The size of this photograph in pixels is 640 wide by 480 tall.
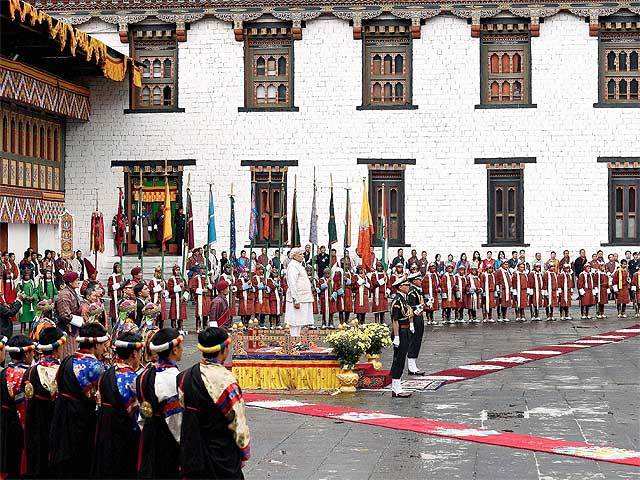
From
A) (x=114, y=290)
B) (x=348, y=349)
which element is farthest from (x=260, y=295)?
(x=348, y=349)

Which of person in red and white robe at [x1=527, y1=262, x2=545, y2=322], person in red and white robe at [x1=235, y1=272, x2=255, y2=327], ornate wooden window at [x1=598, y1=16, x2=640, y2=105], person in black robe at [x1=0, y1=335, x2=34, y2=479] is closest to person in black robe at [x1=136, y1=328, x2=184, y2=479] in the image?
person in black robe at [x1=0, y1=335, x2=34, y2=479]

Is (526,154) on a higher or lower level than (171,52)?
lower

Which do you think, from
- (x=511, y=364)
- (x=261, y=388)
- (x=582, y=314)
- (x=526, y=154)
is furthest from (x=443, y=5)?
(x=261, y=388)

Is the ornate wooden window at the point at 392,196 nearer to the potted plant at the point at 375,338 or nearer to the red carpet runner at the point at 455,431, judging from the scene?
the potted plant at the point at 375,338

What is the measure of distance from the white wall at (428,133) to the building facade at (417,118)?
4 centimetres

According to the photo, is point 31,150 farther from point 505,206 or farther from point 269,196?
point 505,206

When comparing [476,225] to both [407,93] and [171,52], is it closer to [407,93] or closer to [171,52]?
[407,93]

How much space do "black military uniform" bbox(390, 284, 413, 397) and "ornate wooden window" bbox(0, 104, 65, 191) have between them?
56.2 feet

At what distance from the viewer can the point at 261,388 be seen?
17.9 metres

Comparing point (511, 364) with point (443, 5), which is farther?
point (443, 5)

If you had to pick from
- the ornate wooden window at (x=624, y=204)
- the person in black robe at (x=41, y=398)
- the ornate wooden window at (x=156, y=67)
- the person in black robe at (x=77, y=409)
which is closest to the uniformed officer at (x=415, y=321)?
the person in black robe at (x=41, y=398)

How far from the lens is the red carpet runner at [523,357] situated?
19348 mm

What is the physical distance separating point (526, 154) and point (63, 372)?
2792 cm

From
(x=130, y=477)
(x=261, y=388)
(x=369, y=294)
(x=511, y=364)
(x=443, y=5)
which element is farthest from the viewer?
(x=443, y=5)
